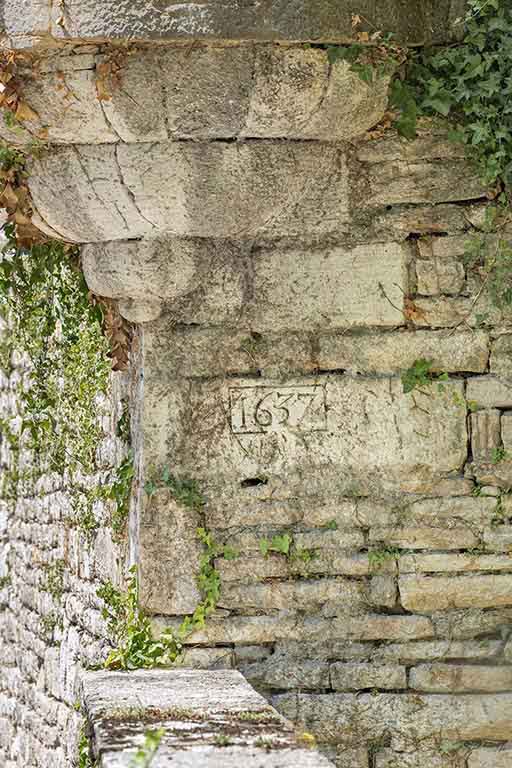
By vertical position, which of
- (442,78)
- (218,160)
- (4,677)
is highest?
(442,78)

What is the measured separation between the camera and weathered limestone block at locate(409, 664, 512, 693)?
396cm

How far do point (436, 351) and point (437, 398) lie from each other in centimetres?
14

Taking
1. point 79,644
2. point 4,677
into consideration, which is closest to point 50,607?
point 79,644

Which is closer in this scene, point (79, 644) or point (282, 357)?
point (282, 357)

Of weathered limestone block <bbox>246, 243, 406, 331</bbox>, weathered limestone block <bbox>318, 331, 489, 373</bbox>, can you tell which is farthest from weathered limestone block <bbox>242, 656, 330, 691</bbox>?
weathered limestone block <bbox>246, 243, 406, 331</bbox>

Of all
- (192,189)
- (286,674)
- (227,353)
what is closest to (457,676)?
(286,674)

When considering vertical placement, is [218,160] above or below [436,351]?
above

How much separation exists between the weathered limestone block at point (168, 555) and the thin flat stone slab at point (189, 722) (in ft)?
0.94

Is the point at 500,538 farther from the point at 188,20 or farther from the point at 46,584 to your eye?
the point at 46,584

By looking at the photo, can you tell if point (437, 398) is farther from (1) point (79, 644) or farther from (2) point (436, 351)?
(1) point (79, 644)

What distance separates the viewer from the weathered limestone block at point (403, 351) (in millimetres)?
3973

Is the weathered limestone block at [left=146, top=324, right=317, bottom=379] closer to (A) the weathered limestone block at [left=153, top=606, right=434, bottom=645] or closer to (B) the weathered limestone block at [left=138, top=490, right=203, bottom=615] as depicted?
(B) the weathered limestone block at [left=138, top=490, right=203, bottom=615]

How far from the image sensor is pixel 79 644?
495cm

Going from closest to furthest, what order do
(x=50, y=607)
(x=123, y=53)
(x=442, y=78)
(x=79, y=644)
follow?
(x=123, y=53) < (x=442, y=78) < (x=79, y=644) < (x=50, y=607)
